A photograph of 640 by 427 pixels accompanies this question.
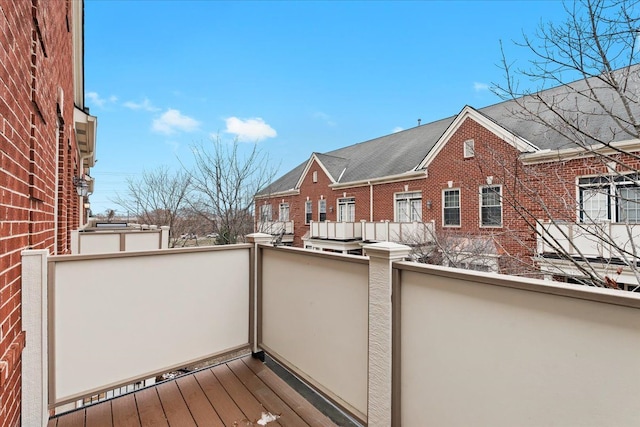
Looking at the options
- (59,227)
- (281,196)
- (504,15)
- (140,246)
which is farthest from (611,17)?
(281,196)

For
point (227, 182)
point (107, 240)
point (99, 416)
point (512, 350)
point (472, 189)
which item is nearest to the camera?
point (512, 350)

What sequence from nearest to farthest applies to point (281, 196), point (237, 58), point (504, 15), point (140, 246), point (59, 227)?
point (59, 227) → point (504, 15) → point (140, 246) → point (237, 58) → point (281, 196)

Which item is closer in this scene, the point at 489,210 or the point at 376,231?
the point at 489,210

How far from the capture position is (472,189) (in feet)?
26.8

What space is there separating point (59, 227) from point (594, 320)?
5.77 m

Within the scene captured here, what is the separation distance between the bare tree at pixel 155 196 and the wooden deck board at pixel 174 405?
46.5 feet

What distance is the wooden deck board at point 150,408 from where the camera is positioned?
2.46 metres

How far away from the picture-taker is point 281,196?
2242 centimetres

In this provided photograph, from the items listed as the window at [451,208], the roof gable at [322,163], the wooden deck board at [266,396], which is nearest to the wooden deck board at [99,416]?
the wooden deck board at [266,396]

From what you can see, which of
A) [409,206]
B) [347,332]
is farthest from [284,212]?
[347,332]

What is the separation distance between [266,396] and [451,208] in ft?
37.8

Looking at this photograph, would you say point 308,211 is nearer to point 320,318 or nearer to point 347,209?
point 347,209

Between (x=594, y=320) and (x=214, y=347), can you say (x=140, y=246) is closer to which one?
(x=214, y=347)

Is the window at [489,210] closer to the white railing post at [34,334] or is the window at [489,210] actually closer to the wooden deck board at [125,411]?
the wooden deck board at [125,411]
